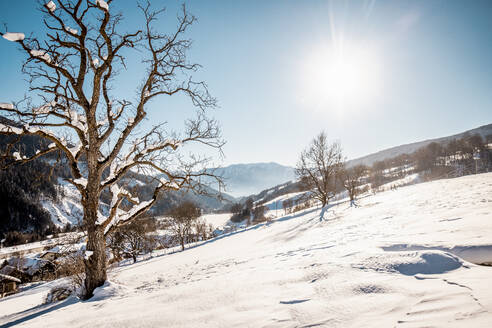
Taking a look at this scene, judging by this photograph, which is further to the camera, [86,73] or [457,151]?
[457,151]

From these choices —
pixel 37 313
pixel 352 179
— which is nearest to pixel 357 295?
pixel 37 313

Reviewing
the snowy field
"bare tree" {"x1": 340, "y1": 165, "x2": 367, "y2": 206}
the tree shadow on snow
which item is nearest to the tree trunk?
the tree shadow on snow

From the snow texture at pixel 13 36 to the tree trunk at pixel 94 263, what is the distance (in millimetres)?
5246

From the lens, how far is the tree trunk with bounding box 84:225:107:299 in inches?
239

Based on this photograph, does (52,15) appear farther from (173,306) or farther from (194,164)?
(173,306)

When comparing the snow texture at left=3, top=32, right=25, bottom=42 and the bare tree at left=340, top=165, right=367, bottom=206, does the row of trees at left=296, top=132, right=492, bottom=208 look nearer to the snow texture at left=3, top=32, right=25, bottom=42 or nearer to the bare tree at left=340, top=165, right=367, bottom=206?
the bare tree at left=340, top=165, right=367, bottom=206

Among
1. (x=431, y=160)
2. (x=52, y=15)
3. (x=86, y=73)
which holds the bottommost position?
(x=431, y=160)

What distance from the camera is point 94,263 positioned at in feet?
20.2

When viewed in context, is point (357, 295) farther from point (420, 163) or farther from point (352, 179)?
point (420, 163)

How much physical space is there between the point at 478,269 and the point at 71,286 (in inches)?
469

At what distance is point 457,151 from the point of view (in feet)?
294

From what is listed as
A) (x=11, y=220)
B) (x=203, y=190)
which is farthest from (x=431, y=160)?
(x=11, y=220)

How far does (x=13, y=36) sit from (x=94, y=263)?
6.34m

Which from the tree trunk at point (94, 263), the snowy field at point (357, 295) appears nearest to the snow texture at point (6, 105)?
the tree trunk at point (94, 263)
